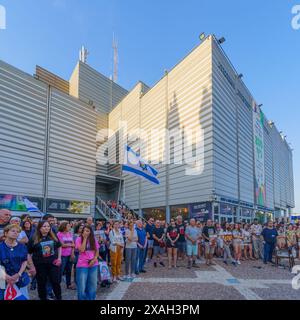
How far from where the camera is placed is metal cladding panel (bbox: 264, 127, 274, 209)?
30.8m

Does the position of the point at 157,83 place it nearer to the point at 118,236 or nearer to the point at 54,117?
the point at 54,117

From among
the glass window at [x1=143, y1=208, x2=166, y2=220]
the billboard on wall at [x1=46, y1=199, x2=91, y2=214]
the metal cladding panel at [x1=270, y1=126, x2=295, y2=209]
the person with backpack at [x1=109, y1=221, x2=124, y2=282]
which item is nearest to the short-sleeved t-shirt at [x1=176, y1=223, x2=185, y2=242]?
the person with backpack at [x1=109, y1=221, x2=124, y2=282]

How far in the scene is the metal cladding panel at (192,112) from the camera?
17131 mm

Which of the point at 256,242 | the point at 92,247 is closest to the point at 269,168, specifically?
the point at 256,242

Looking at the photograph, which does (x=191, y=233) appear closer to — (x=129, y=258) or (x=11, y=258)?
(x=129, y=258)

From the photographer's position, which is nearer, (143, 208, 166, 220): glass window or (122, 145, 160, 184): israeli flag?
(122, 145, 160, 184): israeli flag

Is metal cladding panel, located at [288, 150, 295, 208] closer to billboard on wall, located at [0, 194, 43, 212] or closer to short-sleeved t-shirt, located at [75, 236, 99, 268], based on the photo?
billboard on wall, located at [0, 194, 43, 212]

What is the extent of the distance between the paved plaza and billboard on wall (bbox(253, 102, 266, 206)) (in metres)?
17.4

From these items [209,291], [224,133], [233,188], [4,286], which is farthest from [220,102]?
[4,286]

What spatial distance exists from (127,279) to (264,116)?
2906 centimetres

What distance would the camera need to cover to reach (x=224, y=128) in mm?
18969

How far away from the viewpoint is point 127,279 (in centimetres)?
740

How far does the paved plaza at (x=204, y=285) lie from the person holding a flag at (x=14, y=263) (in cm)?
205

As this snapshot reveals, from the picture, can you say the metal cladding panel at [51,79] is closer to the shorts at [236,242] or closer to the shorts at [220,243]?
the shorts at [220,243]
